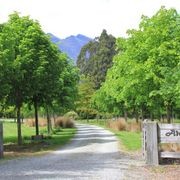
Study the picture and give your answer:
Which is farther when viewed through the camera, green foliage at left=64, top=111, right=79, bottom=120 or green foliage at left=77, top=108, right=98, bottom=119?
green foliage at left=64, top=111, right=79, bottom=120

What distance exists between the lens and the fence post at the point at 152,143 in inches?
651

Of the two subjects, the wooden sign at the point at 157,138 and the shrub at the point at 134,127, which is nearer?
the wooden sign at the point at 157,138

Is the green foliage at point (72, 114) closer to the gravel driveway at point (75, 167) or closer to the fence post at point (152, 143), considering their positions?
the gravel driveway at point (75, 167)

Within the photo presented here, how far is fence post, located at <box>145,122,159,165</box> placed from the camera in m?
16.5

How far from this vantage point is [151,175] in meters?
14.4

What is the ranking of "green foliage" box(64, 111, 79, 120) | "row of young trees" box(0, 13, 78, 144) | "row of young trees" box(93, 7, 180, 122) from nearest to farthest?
"row of young trees" box(93, 7, 180, 122), "row of young trees" box(0, 13, 78, 144), "green foliage" box(64, 111, 79, 120)

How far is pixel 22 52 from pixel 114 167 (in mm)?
12701

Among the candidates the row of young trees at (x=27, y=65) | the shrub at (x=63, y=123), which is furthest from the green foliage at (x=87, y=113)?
the row of young trees at (x=27, y=65)

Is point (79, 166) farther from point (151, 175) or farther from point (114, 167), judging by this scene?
point (151, 175)

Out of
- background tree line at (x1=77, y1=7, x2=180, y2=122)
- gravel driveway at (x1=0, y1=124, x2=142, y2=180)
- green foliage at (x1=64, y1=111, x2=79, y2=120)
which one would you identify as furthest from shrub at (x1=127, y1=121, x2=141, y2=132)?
green foliage at (x1=64, y1=111, x2=79, y2=120)

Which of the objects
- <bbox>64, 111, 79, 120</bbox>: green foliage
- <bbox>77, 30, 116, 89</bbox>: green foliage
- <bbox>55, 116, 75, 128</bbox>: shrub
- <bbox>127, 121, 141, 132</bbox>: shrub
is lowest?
<bbox>127, 121, 141, 132</bbox>: shrub

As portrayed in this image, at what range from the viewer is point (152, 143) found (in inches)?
654

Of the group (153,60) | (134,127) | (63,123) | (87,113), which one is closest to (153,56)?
(153,60)

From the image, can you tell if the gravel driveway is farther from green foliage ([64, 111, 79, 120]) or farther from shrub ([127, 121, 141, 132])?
green foliage ([64, 111, 79, 120])
